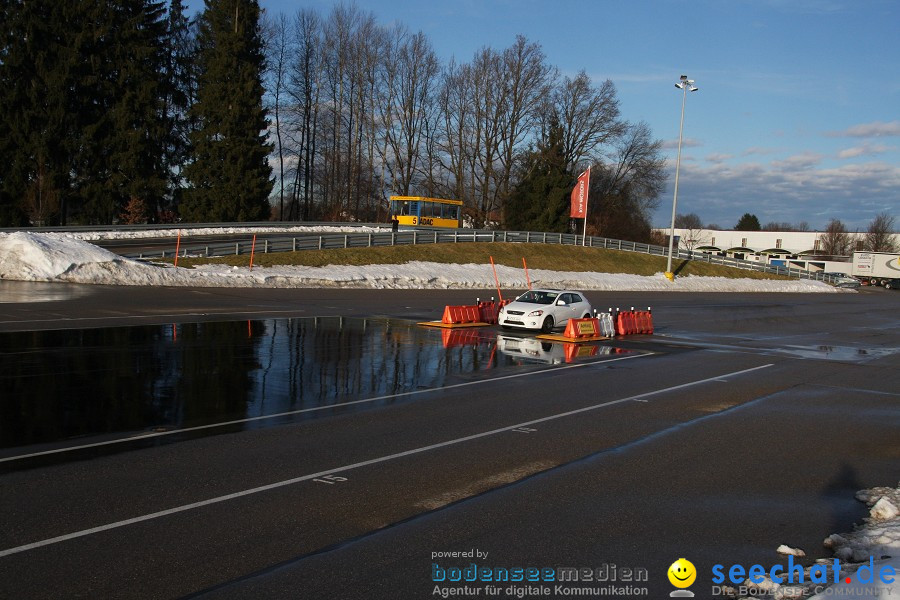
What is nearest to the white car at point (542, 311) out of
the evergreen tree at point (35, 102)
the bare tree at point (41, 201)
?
the bare tree at point (41, 201)

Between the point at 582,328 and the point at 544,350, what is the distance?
321cm

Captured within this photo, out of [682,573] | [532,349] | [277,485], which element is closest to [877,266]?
[532,349]

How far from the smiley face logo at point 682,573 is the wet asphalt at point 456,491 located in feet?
0.24

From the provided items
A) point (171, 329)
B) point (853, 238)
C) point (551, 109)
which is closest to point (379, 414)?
point (171, 329)

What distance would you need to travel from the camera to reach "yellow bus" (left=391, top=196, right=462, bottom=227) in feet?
206

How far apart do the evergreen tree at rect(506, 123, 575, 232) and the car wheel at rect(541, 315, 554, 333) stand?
50.8m

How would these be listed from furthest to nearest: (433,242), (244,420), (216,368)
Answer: (433,242) < (216,368) < (244,420)

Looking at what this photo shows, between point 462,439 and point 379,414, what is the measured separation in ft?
5.84

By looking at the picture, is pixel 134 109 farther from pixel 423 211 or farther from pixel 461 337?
pixel 461 337

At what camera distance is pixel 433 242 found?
174 ft

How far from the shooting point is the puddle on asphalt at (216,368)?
10.3 metres

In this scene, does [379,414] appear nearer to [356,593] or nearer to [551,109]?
[356,593]

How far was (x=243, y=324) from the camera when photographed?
69.5ft

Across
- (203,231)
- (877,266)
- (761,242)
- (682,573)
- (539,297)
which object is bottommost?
(682,573)
